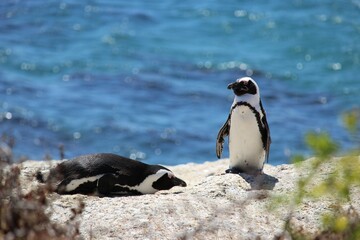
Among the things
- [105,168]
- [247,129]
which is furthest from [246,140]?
[105,168]

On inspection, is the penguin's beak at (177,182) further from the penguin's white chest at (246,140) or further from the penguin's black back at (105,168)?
the penguin's white chest at (246,140)

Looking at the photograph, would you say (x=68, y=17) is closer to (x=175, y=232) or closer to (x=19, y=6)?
(x=19, y=6)

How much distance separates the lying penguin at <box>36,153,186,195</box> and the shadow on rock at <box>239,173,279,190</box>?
51cm

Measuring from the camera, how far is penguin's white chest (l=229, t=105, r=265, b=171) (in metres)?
7.11

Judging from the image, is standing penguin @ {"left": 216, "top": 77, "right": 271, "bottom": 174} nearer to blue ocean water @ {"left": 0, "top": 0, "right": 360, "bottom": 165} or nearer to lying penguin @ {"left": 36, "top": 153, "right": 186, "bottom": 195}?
lying penguin @ {"left": 36, "top": 153, "right": 186, "bottom": 195}

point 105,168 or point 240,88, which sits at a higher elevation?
point 240,88

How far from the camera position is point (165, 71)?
16250mm

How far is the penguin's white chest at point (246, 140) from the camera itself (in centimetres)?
711

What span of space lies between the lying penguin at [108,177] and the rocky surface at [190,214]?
0.59ft

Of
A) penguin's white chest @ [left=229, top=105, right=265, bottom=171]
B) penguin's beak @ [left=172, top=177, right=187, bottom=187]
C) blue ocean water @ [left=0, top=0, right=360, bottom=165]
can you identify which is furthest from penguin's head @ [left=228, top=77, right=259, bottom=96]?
blue ocean water @ [left=0, top=0, right=360, bottom=165]

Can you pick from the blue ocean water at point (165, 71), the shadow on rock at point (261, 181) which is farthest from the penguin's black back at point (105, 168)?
the blue ocean water at point (165, 71)

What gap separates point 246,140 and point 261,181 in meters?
0.63

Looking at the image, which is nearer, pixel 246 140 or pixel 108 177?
pixel 108 177

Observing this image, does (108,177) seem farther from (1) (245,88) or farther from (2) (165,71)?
(2) (165,71)
